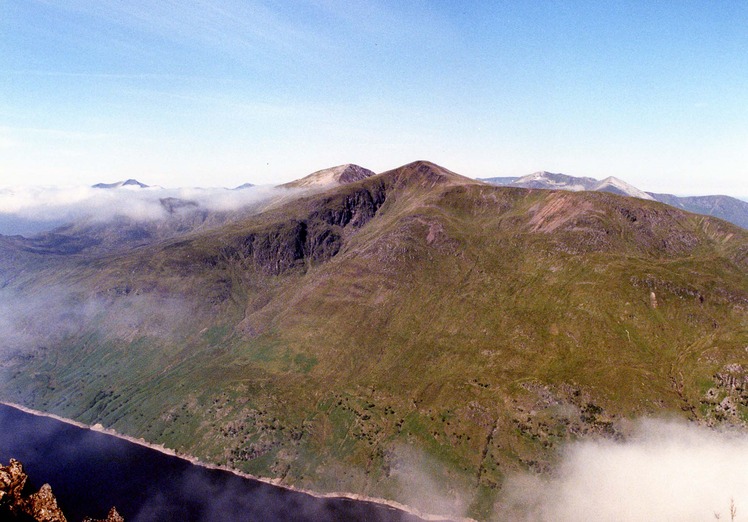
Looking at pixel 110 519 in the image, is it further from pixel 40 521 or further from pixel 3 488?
pixel 3 488

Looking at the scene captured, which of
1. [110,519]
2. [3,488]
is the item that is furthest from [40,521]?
[110,519]

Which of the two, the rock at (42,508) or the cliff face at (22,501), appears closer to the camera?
the cliff face at (22,501)

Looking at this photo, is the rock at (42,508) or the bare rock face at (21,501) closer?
the bare rock face at (21,501)

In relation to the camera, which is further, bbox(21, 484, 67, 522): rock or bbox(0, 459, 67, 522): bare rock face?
bbox(21, 484, 67, 522): rock

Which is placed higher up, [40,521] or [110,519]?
[40,521]

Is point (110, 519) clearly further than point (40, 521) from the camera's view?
Yes

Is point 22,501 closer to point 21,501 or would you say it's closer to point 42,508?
point 21,501

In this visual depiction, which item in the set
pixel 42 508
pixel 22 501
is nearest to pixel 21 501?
pixel 22 501

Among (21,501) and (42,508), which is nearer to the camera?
(21,501)
